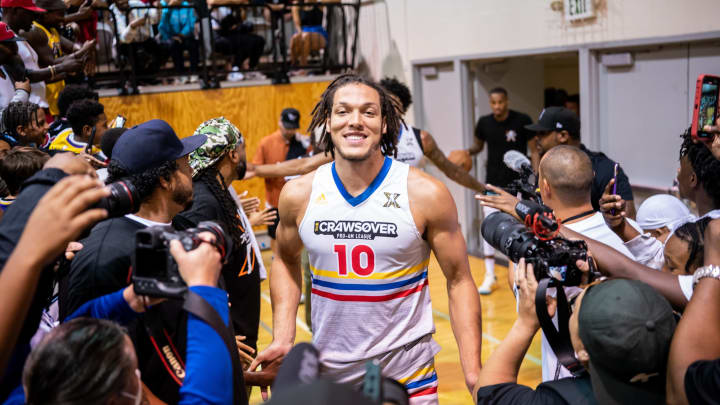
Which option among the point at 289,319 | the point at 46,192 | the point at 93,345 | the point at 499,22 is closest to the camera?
the point at 93,345

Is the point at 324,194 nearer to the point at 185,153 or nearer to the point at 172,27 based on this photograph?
the point at 185,153

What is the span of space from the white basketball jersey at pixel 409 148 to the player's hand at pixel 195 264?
422 centimetres

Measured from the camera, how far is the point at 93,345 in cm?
178

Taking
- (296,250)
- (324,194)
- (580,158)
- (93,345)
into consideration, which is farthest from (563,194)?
(93,345)

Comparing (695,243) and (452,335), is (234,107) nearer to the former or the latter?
(452,335)

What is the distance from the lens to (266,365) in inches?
125

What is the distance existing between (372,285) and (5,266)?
1.72m

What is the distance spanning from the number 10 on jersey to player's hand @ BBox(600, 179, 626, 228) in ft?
4.71

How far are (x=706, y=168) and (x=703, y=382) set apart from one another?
1548mm

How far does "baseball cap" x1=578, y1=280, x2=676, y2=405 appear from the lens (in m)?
1.91

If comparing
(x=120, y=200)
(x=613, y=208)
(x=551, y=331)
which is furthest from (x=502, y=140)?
(x=120, y=200)

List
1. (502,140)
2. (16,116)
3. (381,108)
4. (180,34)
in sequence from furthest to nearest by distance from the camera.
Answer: (180,34) < (502,140) < (16,116) < (381,108)

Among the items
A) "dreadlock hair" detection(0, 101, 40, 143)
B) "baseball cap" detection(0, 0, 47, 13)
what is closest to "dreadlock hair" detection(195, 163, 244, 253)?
"dreadlock hair" detection(0, 101, 40, 143)

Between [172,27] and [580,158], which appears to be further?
[172,27]
